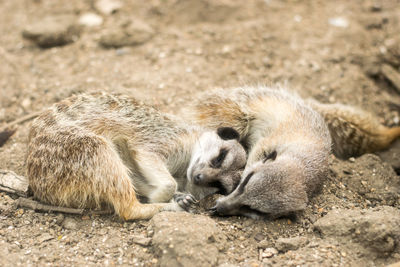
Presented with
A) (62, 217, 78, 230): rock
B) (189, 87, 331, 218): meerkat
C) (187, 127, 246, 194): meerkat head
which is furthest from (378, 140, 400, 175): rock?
(62, 217, 78, 230): rock

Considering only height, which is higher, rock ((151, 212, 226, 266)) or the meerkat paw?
rock ((151, 212, 226, 266))

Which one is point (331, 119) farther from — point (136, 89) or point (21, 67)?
point (21, 67)

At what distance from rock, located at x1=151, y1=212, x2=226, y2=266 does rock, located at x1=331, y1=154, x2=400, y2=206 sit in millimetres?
1608

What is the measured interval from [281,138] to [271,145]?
136 millimetres

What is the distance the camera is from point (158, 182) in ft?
11.5

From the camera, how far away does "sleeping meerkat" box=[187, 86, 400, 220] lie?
3.12 metres

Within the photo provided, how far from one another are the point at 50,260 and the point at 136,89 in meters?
2.59

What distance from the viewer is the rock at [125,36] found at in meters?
5.88

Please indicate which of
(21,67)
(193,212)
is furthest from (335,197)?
(21,67)

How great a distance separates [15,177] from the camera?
3.61 meters

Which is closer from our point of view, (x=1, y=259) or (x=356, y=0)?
(x=1, y=259)

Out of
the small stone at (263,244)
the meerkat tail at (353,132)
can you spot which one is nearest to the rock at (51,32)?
the meerkat tail at (353,132)

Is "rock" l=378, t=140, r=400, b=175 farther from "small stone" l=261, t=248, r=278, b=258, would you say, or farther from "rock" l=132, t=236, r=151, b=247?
"rock" l=132, t=236, r=151, b=247

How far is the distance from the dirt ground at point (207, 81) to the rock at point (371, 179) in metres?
0.01
